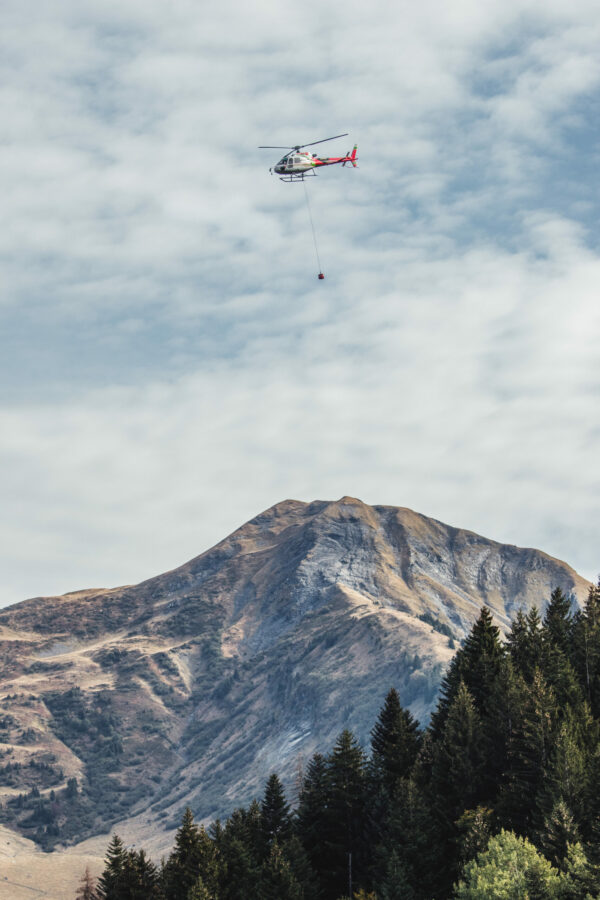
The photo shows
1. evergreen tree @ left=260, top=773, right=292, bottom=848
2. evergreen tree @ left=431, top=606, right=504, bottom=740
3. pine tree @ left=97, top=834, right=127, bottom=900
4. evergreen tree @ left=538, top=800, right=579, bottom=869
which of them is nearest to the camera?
evergreen tree @ left=538, top=800, right=579, bottom=869

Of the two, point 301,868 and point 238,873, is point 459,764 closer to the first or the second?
point 301,868

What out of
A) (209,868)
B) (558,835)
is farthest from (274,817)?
(558,835)

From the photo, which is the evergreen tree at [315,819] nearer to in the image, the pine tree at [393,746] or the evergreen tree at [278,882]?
the pine tree at [393,746]

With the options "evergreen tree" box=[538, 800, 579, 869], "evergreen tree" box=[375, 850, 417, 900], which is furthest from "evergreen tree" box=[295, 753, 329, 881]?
Answer: "evergreen tree" box=[538, 800, 579, 869]

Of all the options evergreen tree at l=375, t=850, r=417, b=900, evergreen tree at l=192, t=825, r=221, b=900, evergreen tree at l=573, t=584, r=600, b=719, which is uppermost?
evergreen tree at l=573, t=584, r=600, b=719

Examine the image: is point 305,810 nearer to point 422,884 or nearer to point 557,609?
point 422,884

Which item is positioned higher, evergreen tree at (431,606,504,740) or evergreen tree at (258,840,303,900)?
evergreen tree at (431,606,504,740)

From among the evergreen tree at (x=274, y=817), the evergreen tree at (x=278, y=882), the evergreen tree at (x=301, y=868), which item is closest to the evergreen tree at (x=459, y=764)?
the evergreen tree at (x=301, y=868)

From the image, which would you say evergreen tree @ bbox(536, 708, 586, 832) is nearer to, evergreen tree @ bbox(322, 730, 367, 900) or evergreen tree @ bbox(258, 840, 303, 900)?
evergreen tree @ bbox(322, 730, 367, 900)
